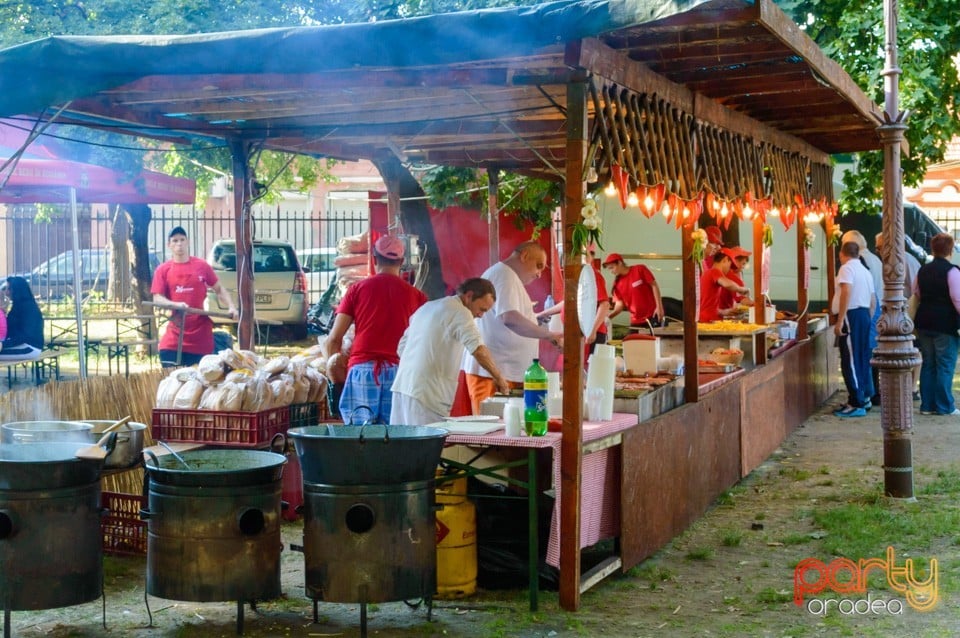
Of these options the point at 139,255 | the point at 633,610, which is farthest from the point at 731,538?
the point at 139,255

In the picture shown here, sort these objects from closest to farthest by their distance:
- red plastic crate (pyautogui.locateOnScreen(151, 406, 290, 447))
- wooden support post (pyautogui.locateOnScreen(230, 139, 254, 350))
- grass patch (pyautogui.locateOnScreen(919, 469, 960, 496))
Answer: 1. red plastic crate (pyautogui.locateOnScreen(151, 406, 290, 447))
2. grass patch (pyautogui.locateOnScreen(919, 469, 960, 496))
3. wooden support post (pyautogui.locateOnScreen(230, 139, 254, 350))

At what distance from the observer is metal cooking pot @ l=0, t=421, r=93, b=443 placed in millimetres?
6430

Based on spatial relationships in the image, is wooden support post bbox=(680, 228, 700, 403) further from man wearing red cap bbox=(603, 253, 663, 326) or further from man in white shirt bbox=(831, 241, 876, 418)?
man wearing red cap bbox=(603, 253, 663, 326)

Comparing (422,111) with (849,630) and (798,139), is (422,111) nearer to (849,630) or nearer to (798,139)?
(849,630)

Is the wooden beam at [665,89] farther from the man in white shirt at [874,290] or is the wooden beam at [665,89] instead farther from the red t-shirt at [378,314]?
the man in white shirt at [874,290]

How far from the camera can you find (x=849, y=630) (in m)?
6.07

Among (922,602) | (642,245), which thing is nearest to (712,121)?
(922,602)

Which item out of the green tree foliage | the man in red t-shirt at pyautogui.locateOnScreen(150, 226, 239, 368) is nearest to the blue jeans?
the green tree foliage

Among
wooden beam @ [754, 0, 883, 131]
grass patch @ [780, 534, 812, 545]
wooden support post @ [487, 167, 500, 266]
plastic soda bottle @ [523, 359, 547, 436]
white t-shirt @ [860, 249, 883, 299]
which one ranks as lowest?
grass patch @ [780, 534, 812, 545]

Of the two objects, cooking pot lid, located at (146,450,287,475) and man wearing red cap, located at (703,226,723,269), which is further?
man wearing red cap, located at (703,226,723,269)

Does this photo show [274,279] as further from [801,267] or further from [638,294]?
[801,267]

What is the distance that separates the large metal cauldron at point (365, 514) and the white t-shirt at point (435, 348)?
5.16 ft

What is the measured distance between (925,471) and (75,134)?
14.6 m

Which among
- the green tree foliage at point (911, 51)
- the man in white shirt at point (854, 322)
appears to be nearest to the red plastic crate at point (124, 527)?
the man in white shirt at point (854, 322)
